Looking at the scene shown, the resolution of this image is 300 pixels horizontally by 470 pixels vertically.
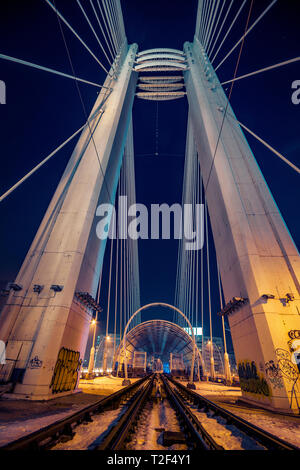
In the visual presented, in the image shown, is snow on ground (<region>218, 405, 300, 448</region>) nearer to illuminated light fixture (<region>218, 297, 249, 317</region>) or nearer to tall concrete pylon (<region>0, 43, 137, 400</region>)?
illuminated light fixture (<region>218, 297, 249, 317</region>)

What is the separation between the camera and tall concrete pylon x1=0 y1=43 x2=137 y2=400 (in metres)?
10.6

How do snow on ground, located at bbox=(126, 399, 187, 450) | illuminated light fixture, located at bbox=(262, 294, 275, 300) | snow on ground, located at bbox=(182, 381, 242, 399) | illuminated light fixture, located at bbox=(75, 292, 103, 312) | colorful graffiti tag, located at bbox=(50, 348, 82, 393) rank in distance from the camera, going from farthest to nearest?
1. snow on ground, located at bbox=(182, 381, 242, 399)
2. illuminated light fixture, located at bbox=(75, 292, 103, 312)
3. illuminated light fixture, located at bbox=(262, 294, 275, 300)
4. colorful graffiti tag, located at bbox=(50, 348, 82, 393)
5. snow on ground, located at bbox=(126, 399, 187, 450)

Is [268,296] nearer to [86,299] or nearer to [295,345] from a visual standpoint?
[295,345]

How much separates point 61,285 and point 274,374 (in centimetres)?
1253

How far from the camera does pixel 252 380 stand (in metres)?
11.4

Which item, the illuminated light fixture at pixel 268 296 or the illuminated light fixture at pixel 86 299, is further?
the illuminated light fixture at pixel 86 299

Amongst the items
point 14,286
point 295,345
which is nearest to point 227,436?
point 295,345

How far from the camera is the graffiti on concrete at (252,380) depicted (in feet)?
33.6

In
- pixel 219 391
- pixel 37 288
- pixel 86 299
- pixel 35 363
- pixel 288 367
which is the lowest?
pixel 219 391

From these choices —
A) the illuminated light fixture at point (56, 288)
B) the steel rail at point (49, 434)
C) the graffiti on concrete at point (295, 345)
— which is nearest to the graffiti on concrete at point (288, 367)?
the graffiti on concrete at point (295, 345)

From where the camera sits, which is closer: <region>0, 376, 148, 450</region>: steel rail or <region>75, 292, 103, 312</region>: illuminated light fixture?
<region>0, 376, 148, 450</region>: steel rail

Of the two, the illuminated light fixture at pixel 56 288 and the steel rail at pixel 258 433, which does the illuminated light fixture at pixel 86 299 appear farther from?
the steel rail at pixel 258 433

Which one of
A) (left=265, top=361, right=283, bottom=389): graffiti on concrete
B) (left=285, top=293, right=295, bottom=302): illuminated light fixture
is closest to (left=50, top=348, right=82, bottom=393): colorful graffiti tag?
(left=265, top=361, right=283, bottom=389): graffiti on concrete

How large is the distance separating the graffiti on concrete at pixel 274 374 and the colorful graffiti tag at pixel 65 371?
440 inches
